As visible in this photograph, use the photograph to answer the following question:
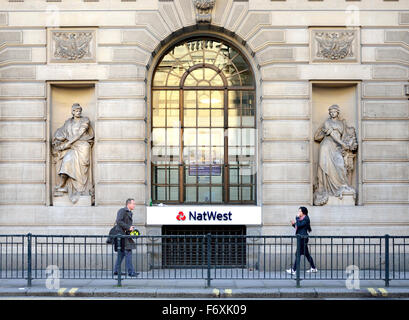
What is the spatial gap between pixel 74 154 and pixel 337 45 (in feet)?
27.1

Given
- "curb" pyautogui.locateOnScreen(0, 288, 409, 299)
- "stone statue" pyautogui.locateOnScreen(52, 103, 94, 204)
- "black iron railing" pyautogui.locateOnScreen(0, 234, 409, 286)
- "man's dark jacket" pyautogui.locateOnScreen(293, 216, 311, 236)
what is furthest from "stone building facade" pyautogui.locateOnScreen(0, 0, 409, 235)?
"curb" pyautogui.locateOnScreen(0, 288, 409, 299)

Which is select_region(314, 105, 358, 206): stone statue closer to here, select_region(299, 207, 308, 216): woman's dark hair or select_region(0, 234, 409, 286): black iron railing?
select_region(299, 207, 308, 216): woman's dark hair

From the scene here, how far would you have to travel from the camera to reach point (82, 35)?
14781mm

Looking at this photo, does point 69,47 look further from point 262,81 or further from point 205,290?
point 205,290

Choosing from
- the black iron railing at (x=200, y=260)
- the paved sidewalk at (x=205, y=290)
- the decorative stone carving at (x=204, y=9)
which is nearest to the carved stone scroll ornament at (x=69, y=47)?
the decorative stone carving at (x=204, y=9)

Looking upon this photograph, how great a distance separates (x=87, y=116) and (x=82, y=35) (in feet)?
7.72

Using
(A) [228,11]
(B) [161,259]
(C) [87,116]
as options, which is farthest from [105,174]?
(A) [228,11]

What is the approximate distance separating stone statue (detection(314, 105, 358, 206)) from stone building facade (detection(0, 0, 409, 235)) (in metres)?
0.23

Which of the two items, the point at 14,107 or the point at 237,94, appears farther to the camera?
the point at 237,94

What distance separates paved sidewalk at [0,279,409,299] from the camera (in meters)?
11.4

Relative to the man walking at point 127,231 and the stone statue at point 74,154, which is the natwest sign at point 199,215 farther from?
the stone statue at point 74,154

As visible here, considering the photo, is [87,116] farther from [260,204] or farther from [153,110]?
[260,204]

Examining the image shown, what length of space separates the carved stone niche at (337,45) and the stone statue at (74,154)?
6.98 metres

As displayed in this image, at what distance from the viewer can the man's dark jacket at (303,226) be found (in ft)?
45.2
